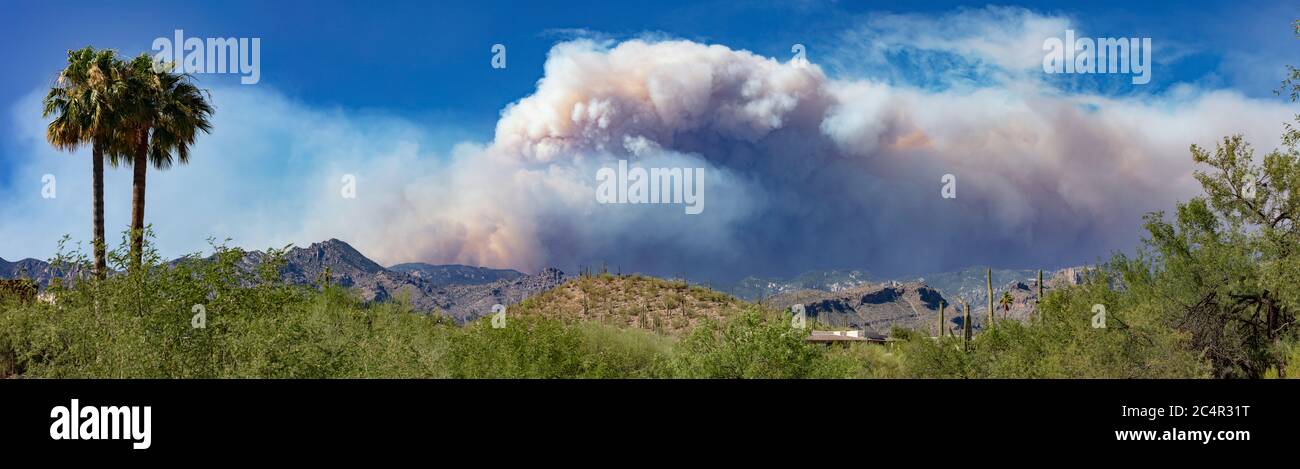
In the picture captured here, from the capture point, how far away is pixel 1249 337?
117 ft

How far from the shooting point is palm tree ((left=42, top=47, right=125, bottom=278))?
134 ft

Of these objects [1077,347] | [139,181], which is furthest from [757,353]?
[139,181]

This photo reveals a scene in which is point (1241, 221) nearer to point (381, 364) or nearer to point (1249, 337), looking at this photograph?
point (1249, 337)

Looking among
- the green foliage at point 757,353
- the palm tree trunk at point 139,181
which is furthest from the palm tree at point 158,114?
the green foliage at point 757,353

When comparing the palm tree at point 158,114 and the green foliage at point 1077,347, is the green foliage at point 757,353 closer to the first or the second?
the green foliage at point 1077,347

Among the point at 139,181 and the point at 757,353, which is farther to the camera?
the point at 139,181

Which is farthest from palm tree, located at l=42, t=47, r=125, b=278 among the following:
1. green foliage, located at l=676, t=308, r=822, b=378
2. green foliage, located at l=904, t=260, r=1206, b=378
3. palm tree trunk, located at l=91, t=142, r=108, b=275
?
green foliage, located at l=904, t=260, r=1206, b=378

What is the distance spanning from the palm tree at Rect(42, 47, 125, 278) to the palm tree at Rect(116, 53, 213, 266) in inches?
24.8

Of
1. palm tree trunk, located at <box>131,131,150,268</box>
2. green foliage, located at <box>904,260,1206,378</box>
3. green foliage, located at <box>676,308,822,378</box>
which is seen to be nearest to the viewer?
green foliage, located at <box>676,308,822,378</box>

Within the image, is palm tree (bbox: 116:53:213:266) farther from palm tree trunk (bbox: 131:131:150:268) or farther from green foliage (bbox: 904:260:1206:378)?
green foliage (bbox: 904:260:1206:378)

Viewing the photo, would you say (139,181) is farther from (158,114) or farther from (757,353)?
(757,353)

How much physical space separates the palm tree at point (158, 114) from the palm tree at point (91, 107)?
0.63 metres

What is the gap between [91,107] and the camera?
4106cm

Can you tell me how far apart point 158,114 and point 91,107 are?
250 centimetres
